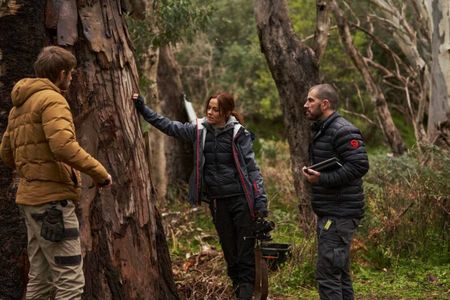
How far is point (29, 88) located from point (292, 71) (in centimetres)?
516

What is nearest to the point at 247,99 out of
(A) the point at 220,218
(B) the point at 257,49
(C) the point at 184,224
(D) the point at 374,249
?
(B) the point at 257,49

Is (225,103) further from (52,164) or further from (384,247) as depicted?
(384,247)

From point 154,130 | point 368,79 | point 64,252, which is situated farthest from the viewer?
point 368,79

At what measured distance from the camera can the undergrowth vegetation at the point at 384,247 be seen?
24.8 ft

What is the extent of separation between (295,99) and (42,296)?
16.8ft

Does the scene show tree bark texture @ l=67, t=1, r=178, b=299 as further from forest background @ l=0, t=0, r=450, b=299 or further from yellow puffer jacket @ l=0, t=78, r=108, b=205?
yellow puffer jacket @ l=0, t=78, r=108, b=205

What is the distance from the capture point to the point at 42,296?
500 centimetres

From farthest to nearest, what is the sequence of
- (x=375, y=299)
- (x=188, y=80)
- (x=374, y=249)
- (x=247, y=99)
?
(x=247, y=99), (x=188, y=80), (x=374, y=249), (x=375, y=299)

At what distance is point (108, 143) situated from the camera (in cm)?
559

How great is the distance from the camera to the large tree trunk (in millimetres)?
5469

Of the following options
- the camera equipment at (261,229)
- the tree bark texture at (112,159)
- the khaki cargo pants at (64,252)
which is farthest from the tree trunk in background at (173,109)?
the khaki cargo pants at (64,252)

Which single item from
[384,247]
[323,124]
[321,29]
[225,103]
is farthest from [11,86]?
[321,29]

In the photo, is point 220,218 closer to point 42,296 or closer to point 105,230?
point 105,230

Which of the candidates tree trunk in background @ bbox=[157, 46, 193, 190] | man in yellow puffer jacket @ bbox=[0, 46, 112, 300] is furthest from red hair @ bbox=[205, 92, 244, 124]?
tree trunk in background @ bbox=[157, 46, 193, 190]
